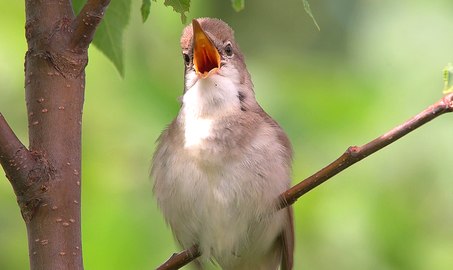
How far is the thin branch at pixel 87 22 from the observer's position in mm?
1725

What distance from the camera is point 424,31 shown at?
10.3 feet

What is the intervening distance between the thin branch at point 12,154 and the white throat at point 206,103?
0.89m

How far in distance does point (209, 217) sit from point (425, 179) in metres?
0.79

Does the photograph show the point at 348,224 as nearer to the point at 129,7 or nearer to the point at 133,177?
the point at 133,177

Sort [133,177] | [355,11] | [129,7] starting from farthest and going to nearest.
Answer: [355,11] → [133,177] → [129,7]

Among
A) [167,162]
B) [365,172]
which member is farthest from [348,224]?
[167,162]

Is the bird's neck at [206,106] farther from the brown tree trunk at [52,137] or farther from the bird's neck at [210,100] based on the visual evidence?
the brown tree trunk at [52,137]

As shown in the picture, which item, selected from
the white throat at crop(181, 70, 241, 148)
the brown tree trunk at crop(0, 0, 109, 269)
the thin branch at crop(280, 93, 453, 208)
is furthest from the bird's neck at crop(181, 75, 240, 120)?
the brown tree trunk at crop(0, 0, 109, 269)

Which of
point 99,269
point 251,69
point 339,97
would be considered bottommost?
point 99,269

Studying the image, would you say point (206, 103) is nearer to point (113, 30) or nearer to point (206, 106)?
point (206, 106)

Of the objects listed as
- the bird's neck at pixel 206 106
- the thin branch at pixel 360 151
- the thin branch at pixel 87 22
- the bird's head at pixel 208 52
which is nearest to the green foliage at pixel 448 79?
the thin branch at pixel 360 151

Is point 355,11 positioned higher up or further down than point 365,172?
higher up

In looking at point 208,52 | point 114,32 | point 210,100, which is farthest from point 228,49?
point 114,32

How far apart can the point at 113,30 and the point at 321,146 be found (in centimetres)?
111
